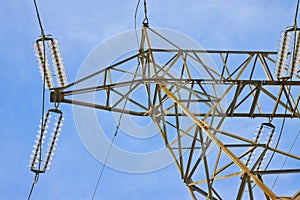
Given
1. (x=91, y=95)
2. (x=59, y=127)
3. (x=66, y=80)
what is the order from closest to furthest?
(x=59, y=127) < (x=66, y=80) < (x=91, y=95)

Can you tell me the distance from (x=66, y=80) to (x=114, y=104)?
2.14 metres

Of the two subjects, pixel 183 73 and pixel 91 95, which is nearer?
pixel 91 95

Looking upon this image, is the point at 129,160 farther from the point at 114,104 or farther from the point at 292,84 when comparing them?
the point at 292,84

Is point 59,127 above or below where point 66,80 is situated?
below

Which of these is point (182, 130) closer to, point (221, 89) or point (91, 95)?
point (221, 89)

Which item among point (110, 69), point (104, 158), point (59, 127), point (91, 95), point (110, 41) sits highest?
point (110, 41)

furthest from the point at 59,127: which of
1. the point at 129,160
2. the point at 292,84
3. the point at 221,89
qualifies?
the point at 292,84

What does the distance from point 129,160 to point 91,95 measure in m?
2.94

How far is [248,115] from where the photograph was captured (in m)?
17.1

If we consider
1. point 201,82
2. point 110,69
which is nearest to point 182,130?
point 201,82

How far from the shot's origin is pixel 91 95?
16.2 metres

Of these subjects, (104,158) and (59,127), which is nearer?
(59,127)

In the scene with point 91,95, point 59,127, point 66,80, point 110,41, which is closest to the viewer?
point 59,127

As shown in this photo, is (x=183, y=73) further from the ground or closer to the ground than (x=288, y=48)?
further from the ground
